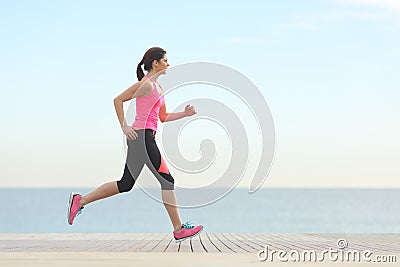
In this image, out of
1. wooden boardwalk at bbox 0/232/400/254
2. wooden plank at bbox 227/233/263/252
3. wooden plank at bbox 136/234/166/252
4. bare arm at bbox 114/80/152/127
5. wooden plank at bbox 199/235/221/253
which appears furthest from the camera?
wooden plank at bbox 227/233/263/252

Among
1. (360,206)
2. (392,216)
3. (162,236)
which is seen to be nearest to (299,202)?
(360,206)

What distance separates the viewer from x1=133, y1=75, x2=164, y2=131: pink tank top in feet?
25.8

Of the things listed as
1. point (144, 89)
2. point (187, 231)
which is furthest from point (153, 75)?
point (187, 231)

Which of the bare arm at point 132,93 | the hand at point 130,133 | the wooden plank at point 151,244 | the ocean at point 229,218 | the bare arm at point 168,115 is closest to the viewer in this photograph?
the hand at point 130,133

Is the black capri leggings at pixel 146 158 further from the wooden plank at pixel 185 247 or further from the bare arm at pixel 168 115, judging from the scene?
the wooden plank at pixel 185 247

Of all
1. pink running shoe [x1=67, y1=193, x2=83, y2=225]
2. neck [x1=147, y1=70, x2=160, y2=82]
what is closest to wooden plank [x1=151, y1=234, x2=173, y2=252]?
pink running shoe [x1=67, y1=193, x2=83, y2=225]

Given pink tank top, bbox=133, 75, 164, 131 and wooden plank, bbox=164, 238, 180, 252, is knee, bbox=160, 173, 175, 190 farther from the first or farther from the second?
wooden plank, bbox=164, 238, 180, 252

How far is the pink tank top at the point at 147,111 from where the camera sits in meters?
7.87

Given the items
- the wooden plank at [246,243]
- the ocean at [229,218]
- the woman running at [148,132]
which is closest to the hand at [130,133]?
the woman running at [148,132]

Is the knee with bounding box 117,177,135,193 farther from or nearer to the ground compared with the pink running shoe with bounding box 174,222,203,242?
farther from the ground

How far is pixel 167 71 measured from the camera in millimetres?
8227

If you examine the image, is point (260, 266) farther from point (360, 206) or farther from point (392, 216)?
point (360, 206)

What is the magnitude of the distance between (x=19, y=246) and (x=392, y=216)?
192 feet

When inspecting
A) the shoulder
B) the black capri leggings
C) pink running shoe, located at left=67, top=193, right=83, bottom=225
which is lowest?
pink running shoe, located at left=67, top=193, right=83, bottom=225
